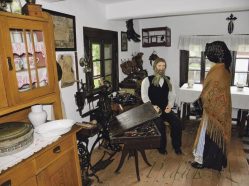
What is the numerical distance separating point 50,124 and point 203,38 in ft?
12.2

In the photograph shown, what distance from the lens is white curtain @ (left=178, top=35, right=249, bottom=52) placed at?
427cm

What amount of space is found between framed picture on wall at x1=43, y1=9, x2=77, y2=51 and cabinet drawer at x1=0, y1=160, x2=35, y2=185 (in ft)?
4.96

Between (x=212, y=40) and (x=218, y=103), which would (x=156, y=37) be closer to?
(x=212, y=40)

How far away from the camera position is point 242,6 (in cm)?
308

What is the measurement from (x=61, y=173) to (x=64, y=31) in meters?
1.72

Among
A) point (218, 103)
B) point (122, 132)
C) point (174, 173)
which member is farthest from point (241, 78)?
point (122, 132)

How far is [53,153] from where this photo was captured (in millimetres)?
1811

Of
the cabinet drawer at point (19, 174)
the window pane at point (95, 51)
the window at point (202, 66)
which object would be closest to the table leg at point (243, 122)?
the window at point (202, 66)

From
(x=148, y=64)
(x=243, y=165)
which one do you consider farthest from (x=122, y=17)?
(x=243, y=165)

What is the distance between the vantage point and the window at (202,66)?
449cm

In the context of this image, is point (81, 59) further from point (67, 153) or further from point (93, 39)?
point (67, 153)

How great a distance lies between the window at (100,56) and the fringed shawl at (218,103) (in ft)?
5.51

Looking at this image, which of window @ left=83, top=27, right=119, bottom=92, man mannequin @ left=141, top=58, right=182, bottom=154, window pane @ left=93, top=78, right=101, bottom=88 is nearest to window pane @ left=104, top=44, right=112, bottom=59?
window @ left=83, top=27, right=119, bottom=92

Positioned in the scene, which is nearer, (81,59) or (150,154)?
(81,59)
